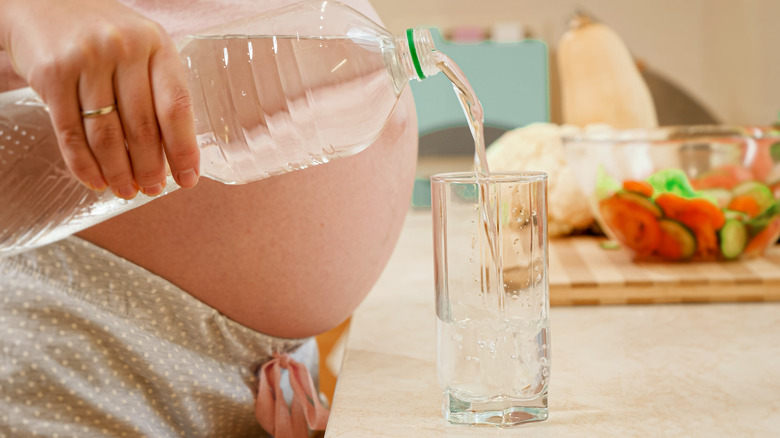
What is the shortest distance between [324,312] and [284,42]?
26 cm

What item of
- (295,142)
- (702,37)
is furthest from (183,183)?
(702,37)

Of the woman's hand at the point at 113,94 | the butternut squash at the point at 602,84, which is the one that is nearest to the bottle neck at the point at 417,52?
the woman's hand at the point at 113,94

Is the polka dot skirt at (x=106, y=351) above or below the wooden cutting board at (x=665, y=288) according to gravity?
above

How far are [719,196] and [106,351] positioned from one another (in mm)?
734

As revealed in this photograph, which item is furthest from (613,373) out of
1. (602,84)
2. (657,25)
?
(657,25)

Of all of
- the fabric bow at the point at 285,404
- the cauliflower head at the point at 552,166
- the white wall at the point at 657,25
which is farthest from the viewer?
the white wall at the point at 657,25

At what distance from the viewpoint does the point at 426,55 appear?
1.59ft

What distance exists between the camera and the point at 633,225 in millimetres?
982

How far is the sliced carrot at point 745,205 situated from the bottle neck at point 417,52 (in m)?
0.61

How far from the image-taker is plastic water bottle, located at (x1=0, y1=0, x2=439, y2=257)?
20.0 inches

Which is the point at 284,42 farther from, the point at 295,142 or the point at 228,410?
the point at 228,410

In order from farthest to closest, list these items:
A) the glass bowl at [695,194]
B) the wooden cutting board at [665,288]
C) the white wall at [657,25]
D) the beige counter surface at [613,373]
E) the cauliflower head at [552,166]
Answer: the white wall at [657,25] → the cauliflower head at [552,166] → the glass bowl at [695,194] → the wooden cutting board at [665,288] → the beige counter surface at [613,373]

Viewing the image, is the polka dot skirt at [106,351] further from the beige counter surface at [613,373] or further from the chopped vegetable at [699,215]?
the chopped vegetable at [699,215]

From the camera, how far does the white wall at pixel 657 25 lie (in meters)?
2.55
